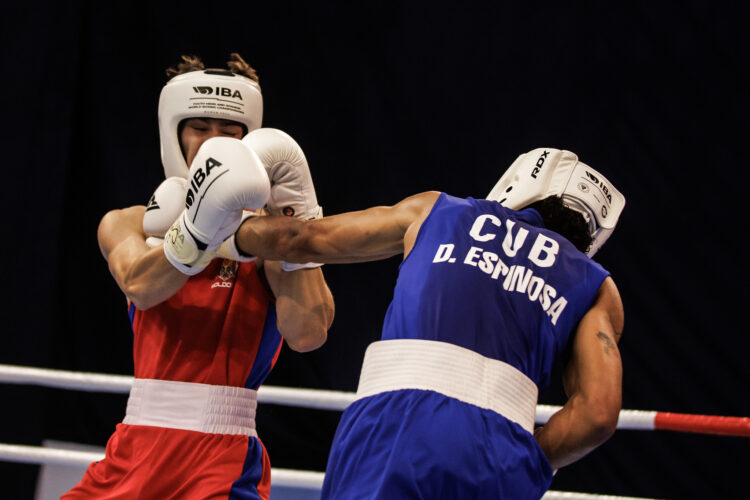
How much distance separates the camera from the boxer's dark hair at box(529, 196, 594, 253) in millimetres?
1873

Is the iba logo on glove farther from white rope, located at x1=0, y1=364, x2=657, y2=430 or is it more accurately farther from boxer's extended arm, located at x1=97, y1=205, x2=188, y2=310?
white rope, located at x1=0, y1=364, x2=657, y2=430

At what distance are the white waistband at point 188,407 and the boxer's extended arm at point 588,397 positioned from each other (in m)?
0.76

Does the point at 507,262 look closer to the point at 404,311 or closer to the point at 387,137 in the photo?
the point at 404,311

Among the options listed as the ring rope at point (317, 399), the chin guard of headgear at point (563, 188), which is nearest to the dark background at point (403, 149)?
the ring rope at point (317, 399)

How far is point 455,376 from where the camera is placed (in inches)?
61.0

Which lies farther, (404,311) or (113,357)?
(113,357)

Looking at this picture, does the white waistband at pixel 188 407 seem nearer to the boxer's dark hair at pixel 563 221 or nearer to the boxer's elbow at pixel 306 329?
the boxer's elbow at pixel 306 329

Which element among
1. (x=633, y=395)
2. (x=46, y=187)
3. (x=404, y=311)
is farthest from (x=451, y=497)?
(x=46, y=187)

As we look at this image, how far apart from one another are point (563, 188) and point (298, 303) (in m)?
0.71

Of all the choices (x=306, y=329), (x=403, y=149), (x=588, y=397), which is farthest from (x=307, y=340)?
(x=403, y=149)

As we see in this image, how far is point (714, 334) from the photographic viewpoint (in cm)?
328

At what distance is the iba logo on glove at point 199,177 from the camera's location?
1.82m

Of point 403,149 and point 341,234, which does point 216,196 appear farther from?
point 403,149

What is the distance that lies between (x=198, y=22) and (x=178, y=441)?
2488 millimetres
